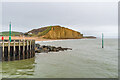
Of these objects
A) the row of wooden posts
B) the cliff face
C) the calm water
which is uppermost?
the cliff face

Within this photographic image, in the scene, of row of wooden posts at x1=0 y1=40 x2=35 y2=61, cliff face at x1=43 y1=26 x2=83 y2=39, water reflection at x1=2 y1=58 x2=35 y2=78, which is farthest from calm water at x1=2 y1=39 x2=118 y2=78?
cliff face at x1=43 y1=26 x2=83 y2=39

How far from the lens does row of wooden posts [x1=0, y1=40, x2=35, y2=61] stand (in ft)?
50.7

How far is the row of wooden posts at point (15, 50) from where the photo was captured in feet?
50.7

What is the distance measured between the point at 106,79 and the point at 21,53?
12.8 metres

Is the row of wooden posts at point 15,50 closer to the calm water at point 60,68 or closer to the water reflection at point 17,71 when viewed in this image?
the calm water at point 60,68

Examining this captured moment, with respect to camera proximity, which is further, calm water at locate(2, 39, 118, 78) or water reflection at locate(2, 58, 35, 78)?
calm water at locate(2, 39, 118, 78)

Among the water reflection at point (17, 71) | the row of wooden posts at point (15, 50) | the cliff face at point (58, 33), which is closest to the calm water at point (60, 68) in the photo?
the water reflection at point (17, 71)

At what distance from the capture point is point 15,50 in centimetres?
1672

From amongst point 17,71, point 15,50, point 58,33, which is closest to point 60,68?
point 17,71

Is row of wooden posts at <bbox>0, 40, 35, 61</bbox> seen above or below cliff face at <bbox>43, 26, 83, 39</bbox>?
below

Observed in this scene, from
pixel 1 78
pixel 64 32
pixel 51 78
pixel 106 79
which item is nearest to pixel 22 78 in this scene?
pixel 1 78

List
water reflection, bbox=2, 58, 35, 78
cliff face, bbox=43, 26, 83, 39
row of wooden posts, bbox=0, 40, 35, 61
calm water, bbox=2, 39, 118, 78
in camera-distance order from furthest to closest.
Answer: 1. cliff face, bbox=43, 26, 83, 39
2. row of wooden posts, bbox=0, 40, 35, 61
3. calm water, bbox=2, 39, 118, 78
4. water reflection, bbox=2, 58, 35, 78

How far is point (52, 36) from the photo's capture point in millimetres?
158625

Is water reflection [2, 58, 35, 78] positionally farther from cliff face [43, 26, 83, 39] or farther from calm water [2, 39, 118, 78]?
cliff face [43, 26, 83, 39]
